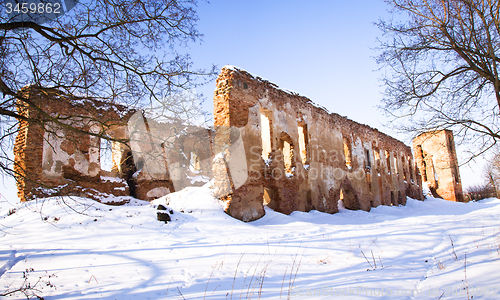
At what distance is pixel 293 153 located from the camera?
1106 centimetres

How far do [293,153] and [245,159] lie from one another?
280cm

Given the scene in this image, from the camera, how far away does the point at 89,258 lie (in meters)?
4.24

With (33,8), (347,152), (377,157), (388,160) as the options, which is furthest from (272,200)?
(388,160)

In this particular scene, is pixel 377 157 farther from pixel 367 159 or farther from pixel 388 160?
pixel 388 160

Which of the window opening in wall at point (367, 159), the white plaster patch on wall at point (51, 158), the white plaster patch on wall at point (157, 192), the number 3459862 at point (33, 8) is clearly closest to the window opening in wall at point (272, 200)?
the white plaster patch on wall at point (157, 192)

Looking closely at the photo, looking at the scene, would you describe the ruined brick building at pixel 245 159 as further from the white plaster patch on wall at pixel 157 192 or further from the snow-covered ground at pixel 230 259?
the snow-covered ground at pixel 230 259

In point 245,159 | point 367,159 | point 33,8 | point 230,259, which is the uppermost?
point 33,8

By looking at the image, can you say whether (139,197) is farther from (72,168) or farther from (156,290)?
(156,290)

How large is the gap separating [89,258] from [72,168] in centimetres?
701

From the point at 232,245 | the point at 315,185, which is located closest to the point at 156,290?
the point at 232,245

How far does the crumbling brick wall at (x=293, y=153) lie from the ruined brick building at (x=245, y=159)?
0.11ft

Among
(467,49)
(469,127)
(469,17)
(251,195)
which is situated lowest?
(251,195)

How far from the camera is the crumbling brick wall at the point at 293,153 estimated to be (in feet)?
29.6

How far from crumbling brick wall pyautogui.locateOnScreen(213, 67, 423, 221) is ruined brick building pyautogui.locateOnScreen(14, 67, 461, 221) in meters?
0.03
